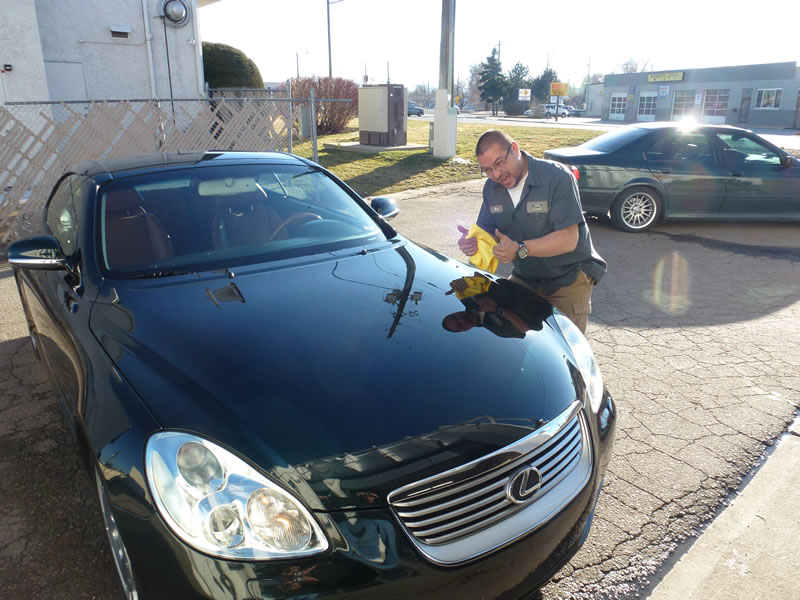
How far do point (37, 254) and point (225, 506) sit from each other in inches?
74.1

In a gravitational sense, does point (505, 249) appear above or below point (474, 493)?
above

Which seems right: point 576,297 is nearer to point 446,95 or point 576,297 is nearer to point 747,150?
point 747,150

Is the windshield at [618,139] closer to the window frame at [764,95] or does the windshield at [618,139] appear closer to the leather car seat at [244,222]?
the leather car seat at [244,222]

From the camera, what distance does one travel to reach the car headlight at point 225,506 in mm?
1499

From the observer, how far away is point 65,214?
321 cm

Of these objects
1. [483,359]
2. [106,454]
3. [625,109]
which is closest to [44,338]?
[106,454]

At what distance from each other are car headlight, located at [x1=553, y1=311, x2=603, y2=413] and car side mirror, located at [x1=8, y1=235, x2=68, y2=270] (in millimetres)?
2308

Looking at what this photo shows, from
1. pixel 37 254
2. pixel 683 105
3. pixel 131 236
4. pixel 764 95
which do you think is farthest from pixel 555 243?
pixel 683 105

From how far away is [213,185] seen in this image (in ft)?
10.0

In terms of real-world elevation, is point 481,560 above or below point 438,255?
below

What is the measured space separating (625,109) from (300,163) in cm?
5742

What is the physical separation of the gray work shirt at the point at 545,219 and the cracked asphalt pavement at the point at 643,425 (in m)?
0.90

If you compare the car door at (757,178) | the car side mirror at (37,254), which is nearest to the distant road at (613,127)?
the car door at (757,178)

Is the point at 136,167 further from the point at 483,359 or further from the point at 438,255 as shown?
the point at 483,359
